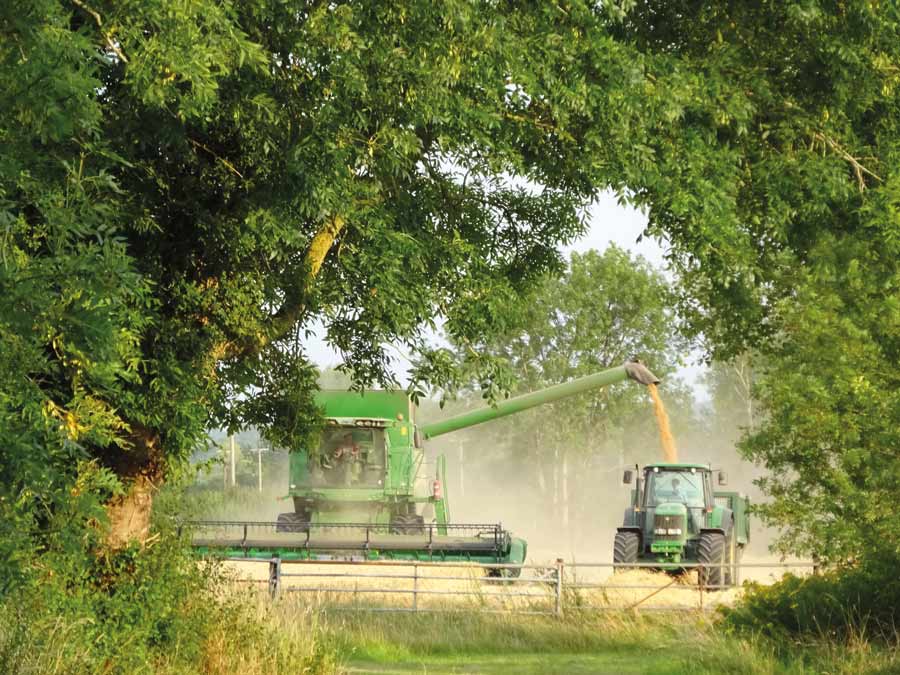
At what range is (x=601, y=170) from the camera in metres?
12.0

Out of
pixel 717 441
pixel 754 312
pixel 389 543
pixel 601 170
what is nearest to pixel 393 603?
pixel 389 543

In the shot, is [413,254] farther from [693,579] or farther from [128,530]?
[693,579]

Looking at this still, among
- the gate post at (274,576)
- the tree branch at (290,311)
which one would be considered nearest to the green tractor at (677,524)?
the gate post at (274,576)

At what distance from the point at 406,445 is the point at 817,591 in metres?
15.1

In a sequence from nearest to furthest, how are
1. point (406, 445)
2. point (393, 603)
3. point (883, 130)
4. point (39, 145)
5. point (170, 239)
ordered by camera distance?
point (39, 145), point (170, 239), point (883, 130), point (393, 603), point (406, 445)

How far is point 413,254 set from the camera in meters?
12.3

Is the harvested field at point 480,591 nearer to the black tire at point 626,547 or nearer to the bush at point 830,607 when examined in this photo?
the black tire at point 626,547

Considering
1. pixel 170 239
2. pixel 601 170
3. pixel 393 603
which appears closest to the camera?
pixel 601 170

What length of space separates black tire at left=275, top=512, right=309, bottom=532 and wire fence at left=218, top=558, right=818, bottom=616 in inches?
32.7

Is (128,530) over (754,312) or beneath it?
beneath

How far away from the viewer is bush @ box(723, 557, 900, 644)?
14374 mm

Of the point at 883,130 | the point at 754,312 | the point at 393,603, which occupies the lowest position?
the point at 393,603

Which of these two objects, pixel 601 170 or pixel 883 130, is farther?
pixel 883 130

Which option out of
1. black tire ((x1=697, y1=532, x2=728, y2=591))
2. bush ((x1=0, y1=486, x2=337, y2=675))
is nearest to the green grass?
bush ((x1=0, y1=486, x2=337, y2=675))
